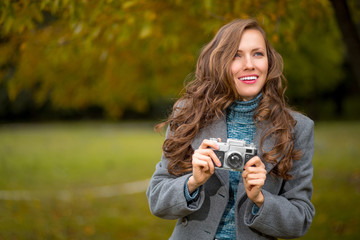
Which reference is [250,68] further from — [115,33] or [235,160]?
[115,33]

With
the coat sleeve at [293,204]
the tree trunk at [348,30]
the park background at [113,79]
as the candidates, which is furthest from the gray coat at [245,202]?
the tree trunk at [348,30]

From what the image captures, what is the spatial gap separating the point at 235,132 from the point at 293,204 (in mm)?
478

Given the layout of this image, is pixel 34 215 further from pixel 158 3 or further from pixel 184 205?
pixel 184 205

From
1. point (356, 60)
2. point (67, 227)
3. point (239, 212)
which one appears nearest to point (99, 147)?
point (67, 227)

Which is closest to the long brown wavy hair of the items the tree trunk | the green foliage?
the green foliage

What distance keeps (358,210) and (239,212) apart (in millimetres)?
4972

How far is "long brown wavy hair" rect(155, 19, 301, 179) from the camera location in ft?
6.47

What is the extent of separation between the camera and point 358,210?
6.11 metres

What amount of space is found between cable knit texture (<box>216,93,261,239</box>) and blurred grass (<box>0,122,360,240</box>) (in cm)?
55

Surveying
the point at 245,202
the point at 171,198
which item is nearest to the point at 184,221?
the point at 171,198

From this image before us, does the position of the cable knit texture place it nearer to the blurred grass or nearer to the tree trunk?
the blurred grass

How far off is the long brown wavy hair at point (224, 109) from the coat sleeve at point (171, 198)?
10cm

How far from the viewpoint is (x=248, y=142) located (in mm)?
2061

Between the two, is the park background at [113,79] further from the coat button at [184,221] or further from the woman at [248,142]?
the coat button at [184,221]
